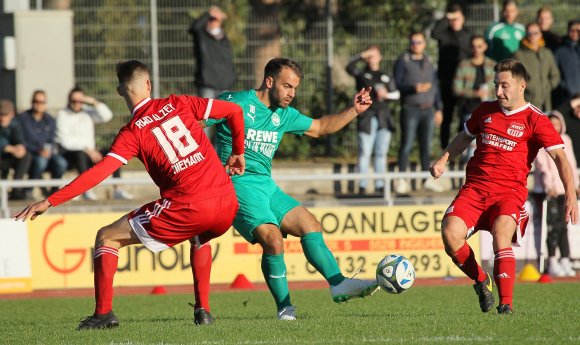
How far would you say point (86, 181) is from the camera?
8.23 meters

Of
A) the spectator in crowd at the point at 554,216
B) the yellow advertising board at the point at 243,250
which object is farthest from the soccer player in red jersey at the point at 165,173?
the spectator in crowd at the point at 554,216

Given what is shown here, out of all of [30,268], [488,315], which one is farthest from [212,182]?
[30,268]

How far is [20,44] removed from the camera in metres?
18.6

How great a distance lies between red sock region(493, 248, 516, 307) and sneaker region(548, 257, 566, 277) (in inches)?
231

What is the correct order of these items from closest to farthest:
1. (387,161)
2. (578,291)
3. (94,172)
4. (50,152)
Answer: (94,172), (578,291), (50,152), (387,161)

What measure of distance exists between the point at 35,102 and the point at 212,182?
8.59 metres

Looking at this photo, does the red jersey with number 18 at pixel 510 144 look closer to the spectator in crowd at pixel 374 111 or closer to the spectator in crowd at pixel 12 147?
the spectator in crowd at pixel 374 111

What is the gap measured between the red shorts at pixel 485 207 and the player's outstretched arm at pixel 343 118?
1.11 meters

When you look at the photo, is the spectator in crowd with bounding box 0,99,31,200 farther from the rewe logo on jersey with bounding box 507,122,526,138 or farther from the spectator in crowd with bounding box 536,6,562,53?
the rewe logo on jersey with bounding box 507,122,526,138

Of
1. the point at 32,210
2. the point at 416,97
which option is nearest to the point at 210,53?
the point at 416,97

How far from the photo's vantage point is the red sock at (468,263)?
9.59 m

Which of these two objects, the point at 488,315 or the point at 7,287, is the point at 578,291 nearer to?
the point at 488,315

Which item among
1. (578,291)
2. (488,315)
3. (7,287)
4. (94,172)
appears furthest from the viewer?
(7,287)

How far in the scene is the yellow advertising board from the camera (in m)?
14.7
